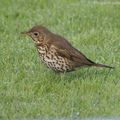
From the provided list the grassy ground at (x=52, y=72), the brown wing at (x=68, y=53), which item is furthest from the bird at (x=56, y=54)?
the grassy ground at (x=52, y=72)

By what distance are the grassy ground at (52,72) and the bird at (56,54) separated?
153 millimetres

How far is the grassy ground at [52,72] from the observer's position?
889cm

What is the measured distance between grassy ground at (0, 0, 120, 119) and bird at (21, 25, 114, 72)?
0.50ft

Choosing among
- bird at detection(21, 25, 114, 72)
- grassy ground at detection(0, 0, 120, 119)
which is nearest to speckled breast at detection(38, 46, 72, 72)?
bird at detection(21, 25, 114, 72)

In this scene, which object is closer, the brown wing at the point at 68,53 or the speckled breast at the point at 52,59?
the speckled breast at the point at 52,59

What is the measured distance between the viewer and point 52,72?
10.5 m

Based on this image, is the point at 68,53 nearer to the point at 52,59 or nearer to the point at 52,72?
the point at 52,59

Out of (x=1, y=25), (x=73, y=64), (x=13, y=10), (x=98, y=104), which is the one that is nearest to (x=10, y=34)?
(x=1, y=25)

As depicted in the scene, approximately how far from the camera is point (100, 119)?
8.32 metres

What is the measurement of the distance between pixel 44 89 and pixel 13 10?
5698 millimetres

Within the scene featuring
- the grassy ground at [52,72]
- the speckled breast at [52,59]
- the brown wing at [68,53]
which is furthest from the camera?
the brown wing at [68,53]

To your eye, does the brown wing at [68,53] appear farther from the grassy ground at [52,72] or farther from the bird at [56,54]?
the grassy ground at [52,72]

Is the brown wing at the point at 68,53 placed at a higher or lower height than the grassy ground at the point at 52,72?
higher

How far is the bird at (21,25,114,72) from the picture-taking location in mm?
10023
